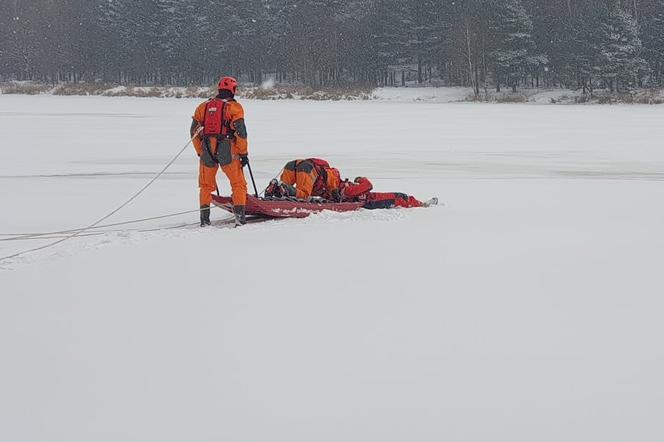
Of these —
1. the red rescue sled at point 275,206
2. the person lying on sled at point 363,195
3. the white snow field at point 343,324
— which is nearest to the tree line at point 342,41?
the person lying on sled at point 363,195

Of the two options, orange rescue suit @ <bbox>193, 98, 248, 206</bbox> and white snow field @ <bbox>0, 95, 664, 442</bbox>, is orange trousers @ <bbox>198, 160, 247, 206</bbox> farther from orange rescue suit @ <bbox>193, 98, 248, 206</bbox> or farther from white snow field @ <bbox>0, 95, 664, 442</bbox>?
white snow field @ <bbox>0, 95, 664, 442</bbox>

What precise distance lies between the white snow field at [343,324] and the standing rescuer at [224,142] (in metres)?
0.35

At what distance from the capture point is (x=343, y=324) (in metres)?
3.88

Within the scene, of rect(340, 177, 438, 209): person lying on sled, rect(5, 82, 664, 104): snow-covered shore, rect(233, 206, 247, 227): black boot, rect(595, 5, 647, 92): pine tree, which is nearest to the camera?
rect(233, 206, 247, 227): black boot

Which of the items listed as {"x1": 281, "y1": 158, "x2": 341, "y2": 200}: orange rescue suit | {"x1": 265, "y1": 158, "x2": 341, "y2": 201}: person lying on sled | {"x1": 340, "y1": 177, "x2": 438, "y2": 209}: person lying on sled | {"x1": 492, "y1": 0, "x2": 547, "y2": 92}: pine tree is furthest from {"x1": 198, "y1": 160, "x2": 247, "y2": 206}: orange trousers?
{"x1": 492, "y1": 0, "x2": 547, "y2": 92}: pine tree

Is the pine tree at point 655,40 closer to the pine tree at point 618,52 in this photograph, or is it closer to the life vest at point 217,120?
the pine tree at point 618,52

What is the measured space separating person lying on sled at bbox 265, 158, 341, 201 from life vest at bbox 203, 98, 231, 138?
2.76 ft

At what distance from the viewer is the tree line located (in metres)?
41.4

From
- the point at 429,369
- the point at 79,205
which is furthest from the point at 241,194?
the point at 429,369

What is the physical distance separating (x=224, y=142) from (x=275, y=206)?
0.79m

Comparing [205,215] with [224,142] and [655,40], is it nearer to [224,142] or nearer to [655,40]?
[224,142]

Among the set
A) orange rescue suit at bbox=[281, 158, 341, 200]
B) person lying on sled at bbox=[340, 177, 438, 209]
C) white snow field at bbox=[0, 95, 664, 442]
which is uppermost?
orange rescue suit at bbox=[281, 158, 341, 200]

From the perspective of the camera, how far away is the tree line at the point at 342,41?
136 feet

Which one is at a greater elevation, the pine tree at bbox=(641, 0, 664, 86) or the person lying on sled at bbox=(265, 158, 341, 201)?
the pine tree at bbox=(641, 0, 664, 86)
